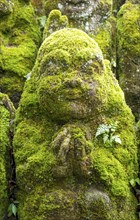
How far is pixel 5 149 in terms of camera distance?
4832 millimetres

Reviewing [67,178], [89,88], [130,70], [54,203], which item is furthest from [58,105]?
[130,70]

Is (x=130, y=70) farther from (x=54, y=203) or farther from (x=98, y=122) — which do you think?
(x=54, y=203)

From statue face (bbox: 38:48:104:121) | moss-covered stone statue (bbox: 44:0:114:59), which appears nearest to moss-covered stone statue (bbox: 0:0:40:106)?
moss-covered stone statue (bbox: 44:0:114:59)

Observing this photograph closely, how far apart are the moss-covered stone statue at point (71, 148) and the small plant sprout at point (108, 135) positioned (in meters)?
0.04

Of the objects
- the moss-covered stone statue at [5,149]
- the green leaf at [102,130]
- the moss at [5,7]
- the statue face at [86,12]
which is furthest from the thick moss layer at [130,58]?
the moss-covered stone statue at [5,149]

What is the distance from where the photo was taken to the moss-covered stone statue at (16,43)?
6.91 meters

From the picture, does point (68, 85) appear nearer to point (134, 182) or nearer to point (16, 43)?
point (134, 182)

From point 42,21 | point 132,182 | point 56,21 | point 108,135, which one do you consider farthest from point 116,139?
point 42,21

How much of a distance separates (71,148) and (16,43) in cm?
378

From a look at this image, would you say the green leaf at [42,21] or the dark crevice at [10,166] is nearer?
the dark crevice at [10,166]

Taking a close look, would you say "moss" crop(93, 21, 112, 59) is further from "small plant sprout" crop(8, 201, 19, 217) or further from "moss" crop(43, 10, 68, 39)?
"small plant sprout" crop(8, 201, 19, 217)

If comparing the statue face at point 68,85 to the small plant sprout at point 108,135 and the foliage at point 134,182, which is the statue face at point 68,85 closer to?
the small plant sprout at point 108,135

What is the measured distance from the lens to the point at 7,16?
24.6ft

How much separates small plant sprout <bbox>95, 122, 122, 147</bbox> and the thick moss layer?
225cm
